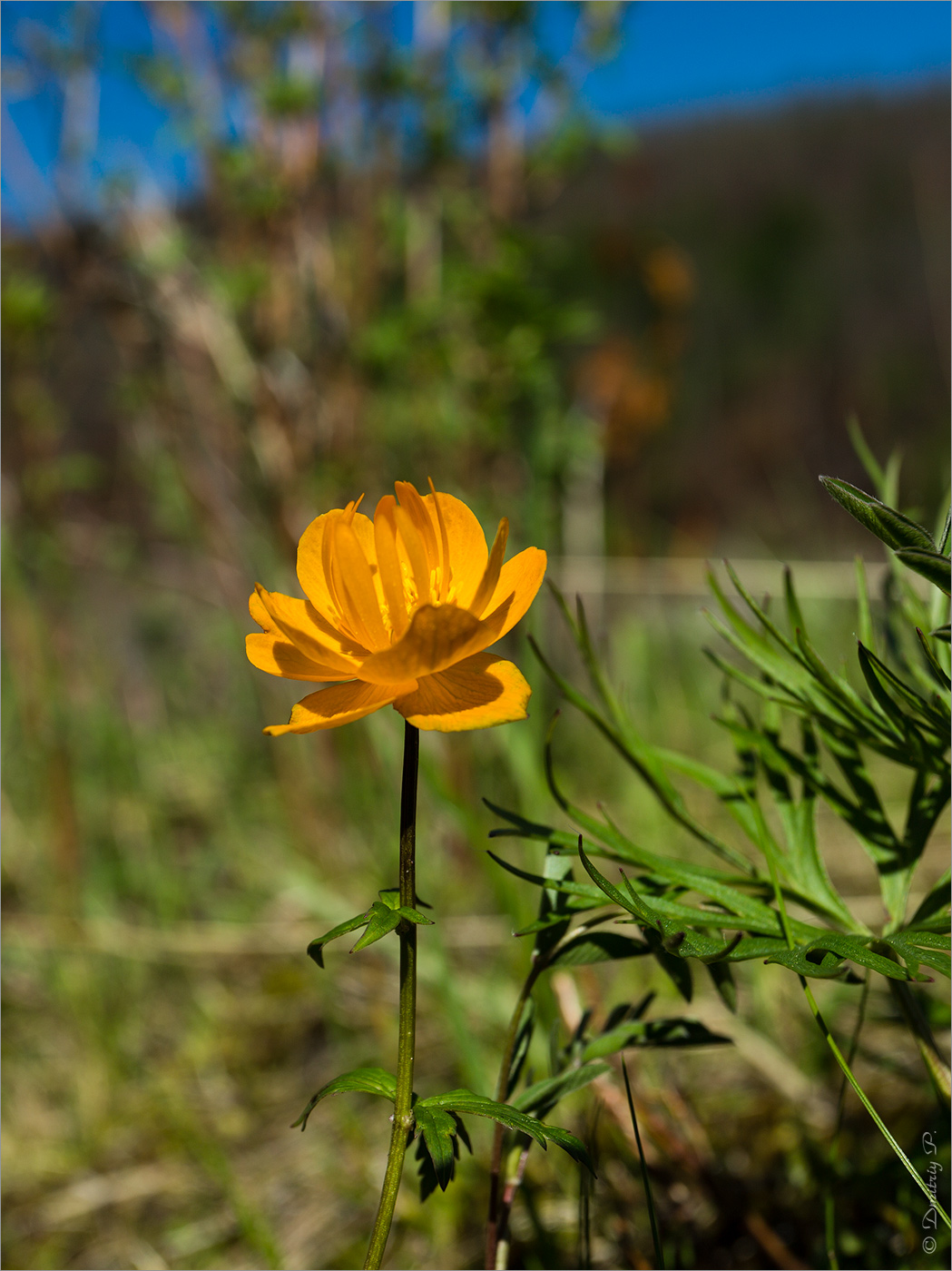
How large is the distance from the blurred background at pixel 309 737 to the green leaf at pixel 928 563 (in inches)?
15.4

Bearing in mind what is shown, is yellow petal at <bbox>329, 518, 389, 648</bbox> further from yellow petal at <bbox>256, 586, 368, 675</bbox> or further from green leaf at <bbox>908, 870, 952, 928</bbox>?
green leaf at <bbox>908, 870, 952, 928</bbox>

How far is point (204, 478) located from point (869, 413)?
437cm

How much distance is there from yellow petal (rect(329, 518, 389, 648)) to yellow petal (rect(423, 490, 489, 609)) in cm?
4

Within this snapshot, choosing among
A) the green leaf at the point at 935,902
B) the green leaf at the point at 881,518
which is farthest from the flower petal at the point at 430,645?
the green leaf at the point at 935,902

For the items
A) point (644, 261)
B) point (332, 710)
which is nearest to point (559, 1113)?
point (332, 710)

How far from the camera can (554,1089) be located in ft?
1.43

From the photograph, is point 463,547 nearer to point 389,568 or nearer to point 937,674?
point 389,568

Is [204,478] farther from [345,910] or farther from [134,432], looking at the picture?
[345,910]

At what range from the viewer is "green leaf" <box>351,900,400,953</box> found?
31 centimetres

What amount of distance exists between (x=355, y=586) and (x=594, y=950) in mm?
201

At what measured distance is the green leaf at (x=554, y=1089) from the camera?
0.42m

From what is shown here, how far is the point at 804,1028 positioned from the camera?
96 centimetres

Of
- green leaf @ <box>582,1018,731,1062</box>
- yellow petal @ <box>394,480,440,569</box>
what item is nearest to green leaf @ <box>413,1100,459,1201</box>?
green leaf @ <box>582,1018,731,1062</box>

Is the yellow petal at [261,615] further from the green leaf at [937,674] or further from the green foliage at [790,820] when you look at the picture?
the green leaf at [937,674]
